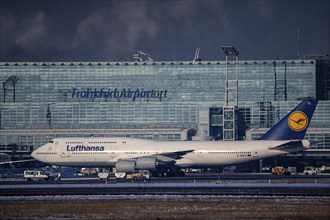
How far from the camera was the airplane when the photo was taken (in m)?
114

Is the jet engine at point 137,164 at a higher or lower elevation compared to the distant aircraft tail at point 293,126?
lower

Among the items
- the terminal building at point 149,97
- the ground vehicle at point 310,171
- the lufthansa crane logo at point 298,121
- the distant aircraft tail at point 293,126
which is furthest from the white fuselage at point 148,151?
the terminal building at point 149,97

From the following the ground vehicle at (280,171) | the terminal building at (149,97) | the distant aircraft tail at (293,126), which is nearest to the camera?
the distant aircraft tail at (293,126)

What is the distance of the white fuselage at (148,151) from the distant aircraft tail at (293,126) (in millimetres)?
3588

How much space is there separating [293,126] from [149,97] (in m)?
62.4

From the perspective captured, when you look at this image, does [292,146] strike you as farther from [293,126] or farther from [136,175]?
[136,175]

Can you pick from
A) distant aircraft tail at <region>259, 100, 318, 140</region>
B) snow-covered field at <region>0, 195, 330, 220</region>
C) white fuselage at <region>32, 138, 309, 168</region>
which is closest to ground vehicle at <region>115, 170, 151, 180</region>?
white fuselage at <region>32, 138, 309, 168</region>

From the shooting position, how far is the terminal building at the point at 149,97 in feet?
536

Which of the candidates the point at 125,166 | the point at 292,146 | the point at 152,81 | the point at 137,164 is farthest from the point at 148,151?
the point at 152,81

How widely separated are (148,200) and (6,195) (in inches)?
583

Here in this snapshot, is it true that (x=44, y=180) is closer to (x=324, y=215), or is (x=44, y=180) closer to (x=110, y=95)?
(x=324, y=215)

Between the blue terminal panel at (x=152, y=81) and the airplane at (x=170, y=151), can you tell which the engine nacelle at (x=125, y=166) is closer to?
the airplane at (x=170, y=151)

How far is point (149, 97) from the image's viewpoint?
583ft

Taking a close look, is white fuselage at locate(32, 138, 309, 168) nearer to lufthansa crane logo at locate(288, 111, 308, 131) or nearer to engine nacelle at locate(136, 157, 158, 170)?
engine nacelle at locate(136, 157, 158, 170)
